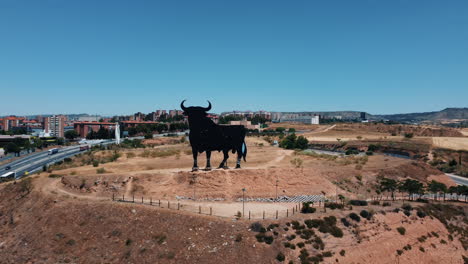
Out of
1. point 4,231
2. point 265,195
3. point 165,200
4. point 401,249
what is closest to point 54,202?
point 4,231

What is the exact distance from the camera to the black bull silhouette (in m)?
40.5

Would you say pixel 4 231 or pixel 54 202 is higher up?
Result: pixel 54 202

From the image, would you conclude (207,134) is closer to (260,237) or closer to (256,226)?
(256,226)

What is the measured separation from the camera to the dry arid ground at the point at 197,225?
27.3 meters

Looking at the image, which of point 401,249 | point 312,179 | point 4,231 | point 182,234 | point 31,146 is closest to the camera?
point 182,234

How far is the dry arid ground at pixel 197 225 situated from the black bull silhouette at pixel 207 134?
3276mm

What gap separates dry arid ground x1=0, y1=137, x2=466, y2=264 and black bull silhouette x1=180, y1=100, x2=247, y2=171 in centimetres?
328

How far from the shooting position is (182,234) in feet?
94.0

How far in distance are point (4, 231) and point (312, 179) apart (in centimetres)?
3863

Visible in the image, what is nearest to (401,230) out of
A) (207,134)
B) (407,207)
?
(407,207)

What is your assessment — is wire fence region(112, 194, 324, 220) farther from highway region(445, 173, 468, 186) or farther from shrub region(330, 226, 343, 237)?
highway region(445, 173, 468, 186)

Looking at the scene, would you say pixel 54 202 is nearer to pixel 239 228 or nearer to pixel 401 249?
pixel 239 228

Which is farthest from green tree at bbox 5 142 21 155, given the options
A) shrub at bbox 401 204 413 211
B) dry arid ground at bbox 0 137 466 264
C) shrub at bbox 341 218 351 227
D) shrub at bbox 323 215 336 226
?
shrub at bbox 401 204 413 211

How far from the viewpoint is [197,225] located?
29.5 m
